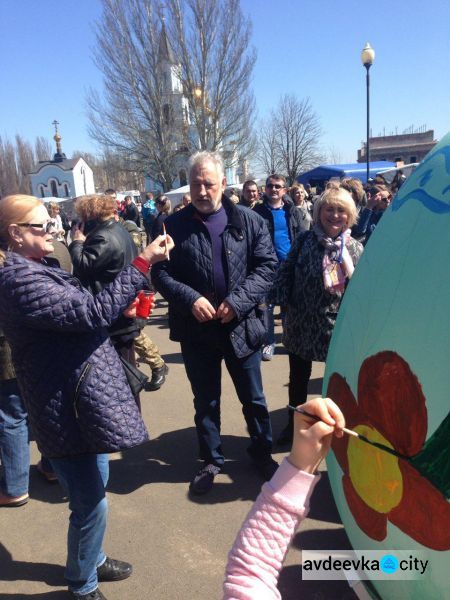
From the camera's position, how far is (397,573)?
3.92ft

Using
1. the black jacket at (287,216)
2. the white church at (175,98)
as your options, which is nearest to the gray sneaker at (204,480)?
the black jacket at (287,216)

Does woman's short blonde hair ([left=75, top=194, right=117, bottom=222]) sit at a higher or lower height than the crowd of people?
higher

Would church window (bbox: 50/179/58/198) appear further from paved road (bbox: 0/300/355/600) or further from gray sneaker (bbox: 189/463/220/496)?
gray sneaker (bbox: 189/463/220/496)

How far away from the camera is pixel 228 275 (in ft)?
8.82

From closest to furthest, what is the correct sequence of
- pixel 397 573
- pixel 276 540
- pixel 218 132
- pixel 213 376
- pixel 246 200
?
pixel 276 540 < pixel 397 573 < pixel 213 376 < pixel 246 200 < pixel 218 132

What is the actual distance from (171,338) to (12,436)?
1.06 metres

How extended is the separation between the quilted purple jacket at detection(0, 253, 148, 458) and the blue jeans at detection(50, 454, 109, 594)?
10 cm

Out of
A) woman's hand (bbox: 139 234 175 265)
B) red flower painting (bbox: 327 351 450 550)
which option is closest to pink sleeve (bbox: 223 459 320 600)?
red flower painting (bbox: 327 351 450 550)

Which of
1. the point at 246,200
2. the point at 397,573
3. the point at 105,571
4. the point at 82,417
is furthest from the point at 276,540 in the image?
the point at 246,200

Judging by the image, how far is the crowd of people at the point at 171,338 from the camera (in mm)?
1053

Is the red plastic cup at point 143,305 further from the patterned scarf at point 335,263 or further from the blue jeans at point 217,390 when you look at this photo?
the patterned scarf at point 335,263

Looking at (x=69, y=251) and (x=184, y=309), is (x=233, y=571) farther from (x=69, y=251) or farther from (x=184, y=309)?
(x=69, y=251)

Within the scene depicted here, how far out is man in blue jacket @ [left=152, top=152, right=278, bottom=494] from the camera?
2631 millimetres

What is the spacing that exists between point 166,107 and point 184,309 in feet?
95.8
